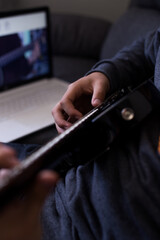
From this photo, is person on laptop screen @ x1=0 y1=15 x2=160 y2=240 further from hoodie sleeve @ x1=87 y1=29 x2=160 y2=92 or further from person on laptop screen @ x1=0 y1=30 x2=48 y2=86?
person on laptop screen @ x1=0 y1=30 x2=48 y2=86

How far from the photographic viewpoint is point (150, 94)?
442 millimetres

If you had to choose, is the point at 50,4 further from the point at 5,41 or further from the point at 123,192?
the point at 123,192

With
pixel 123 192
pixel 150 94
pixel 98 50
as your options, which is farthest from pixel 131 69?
pixel 98 50

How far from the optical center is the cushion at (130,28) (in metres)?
1.07

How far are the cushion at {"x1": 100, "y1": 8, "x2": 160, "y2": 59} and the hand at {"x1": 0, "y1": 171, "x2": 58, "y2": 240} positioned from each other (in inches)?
34.3

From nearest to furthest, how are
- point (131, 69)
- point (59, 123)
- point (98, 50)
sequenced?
point (59, 123), point (131, 69), point (98, 50)

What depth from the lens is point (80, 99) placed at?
0.61 meters

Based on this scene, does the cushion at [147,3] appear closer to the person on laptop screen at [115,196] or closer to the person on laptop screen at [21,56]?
the person on laptop screen at [21,56]

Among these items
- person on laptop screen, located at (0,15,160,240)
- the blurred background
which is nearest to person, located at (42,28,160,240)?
person on laptop screen, located at (0,15,160,240)

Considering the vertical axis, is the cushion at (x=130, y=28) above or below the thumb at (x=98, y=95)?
below

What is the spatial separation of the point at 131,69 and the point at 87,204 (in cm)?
37

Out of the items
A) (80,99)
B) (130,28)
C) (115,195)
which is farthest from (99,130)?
(130,28)

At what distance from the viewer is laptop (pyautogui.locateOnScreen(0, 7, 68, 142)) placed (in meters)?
0.82

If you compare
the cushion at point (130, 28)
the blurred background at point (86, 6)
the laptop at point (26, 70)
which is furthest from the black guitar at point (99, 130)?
the blurred background at point (86, 6)
